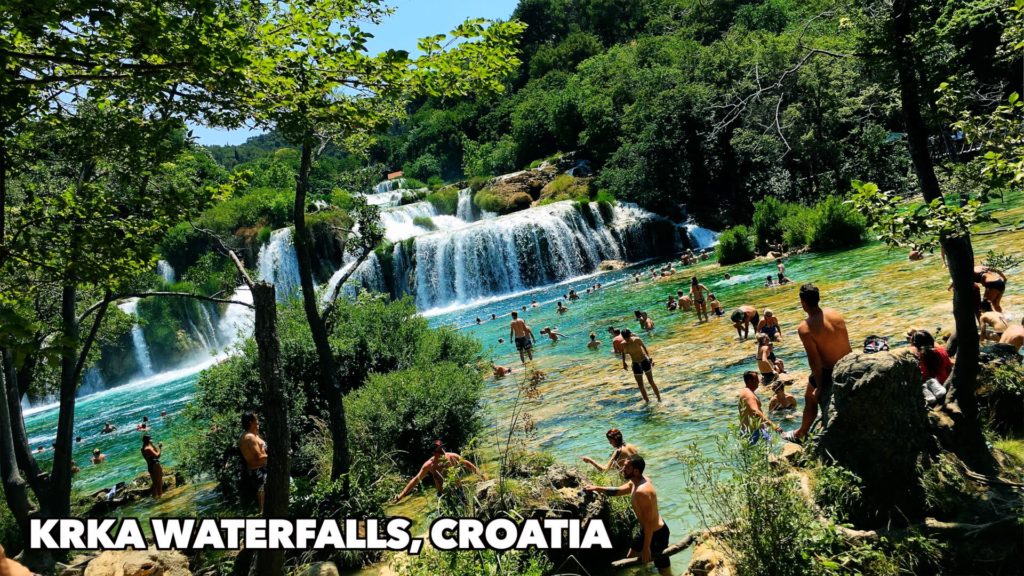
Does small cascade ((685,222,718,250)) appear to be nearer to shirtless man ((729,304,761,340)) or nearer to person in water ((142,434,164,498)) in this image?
shirtless man ((729,304,761,340))

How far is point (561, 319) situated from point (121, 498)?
17.8 meters

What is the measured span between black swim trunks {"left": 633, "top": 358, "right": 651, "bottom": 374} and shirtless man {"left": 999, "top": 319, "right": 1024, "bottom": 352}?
19.4 ft

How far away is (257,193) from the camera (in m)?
59.0

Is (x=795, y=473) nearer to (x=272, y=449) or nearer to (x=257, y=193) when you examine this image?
(x=272, y=449)

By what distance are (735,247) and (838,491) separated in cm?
2923

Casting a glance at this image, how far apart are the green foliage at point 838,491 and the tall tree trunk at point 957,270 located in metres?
1.37

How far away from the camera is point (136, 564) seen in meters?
6.71

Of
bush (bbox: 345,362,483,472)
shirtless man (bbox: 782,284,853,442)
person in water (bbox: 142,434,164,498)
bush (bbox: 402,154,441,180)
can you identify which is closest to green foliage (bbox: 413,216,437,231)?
person in water (bbox: 142,434,164,498)

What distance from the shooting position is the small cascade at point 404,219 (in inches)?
1875

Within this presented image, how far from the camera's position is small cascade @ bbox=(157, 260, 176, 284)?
4838 centimetres

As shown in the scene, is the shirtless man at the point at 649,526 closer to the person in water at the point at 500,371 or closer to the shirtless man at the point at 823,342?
the shirtless man at the point at 823,342

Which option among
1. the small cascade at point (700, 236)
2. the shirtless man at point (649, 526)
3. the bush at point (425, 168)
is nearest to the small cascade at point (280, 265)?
the small cascade at point (700, 236)

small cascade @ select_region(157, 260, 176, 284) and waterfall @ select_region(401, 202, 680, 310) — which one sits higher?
small cascade @ select_region(157, 260, 176, 284)

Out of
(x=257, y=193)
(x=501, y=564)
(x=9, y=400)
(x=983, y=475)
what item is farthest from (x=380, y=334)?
(x=257, y=193)
